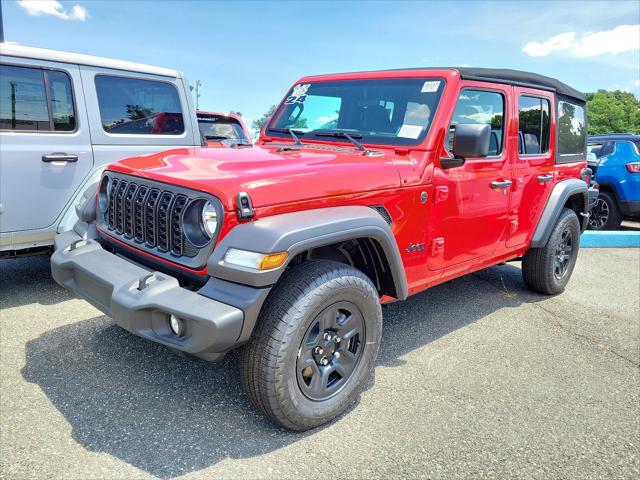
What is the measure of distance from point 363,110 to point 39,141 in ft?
8.69

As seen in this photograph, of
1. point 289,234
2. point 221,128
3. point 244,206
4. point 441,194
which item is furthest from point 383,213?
point 221,128

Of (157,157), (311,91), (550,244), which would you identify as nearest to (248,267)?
(157,157)

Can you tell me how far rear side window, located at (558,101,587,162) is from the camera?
454 centimetres

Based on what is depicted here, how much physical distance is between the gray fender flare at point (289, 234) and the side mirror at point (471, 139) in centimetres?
81

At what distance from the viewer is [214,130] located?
24.4 ft

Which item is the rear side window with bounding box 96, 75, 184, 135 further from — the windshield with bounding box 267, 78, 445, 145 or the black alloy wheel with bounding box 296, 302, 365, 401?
the black alloy wheel with bounding box 296, 302, 365, 401

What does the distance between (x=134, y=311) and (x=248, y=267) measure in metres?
0.56

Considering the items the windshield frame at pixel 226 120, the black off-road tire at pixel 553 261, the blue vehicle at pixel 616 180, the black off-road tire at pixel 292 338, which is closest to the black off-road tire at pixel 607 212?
the blue vehicle at pixel 616 180

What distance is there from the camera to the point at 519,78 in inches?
156

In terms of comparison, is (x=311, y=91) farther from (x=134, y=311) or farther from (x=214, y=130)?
(x=214, y=130)

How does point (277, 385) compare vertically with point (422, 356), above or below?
above

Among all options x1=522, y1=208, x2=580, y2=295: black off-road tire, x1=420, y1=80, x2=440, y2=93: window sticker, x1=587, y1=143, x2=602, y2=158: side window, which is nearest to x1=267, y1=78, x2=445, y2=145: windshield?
x1=420, y1=80, x2=440, y2=93: window sticker

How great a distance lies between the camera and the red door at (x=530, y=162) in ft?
13.0

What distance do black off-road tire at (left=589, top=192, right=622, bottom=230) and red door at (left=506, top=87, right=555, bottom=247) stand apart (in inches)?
201
